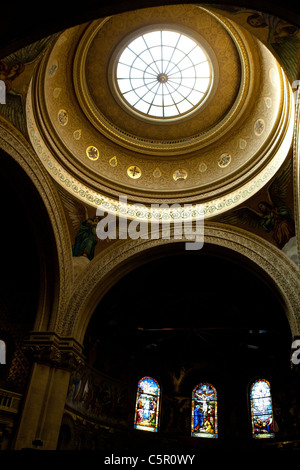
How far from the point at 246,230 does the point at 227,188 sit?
4.78ft

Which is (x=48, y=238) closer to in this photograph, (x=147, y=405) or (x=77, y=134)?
(x=77, y=134)

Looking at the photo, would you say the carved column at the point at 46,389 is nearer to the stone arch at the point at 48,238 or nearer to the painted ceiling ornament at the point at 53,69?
the stone arch at the point at 48,238

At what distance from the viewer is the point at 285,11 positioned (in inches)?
158

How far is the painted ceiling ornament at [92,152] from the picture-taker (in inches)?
513

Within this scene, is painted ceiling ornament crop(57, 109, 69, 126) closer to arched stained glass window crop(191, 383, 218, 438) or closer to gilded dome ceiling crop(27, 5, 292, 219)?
gilded dome ceiling crop(27, 5, 292, 219)

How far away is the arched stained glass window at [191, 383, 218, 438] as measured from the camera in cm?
1463

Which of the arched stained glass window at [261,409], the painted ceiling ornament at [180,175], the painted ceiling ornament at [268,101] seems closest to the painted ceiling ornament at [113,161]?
the painted ceiling ornament at [180,175]

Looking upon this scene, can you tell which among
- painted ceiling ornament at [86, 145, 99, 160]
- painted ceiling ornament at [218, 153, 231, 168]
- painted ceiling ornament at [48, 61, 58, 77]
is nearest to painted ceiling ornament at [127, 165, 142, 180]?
painted ceiling ornament at [86, 145, 99, 160]

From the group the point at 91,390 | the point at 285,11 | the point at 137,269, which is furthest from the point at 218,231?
the point at 285,11

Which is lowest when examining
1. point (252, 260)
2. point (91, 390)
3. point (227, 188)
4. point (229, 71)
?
point (91, 390)

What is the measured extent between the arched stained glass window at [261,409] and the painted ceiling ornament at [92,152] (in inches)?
407
